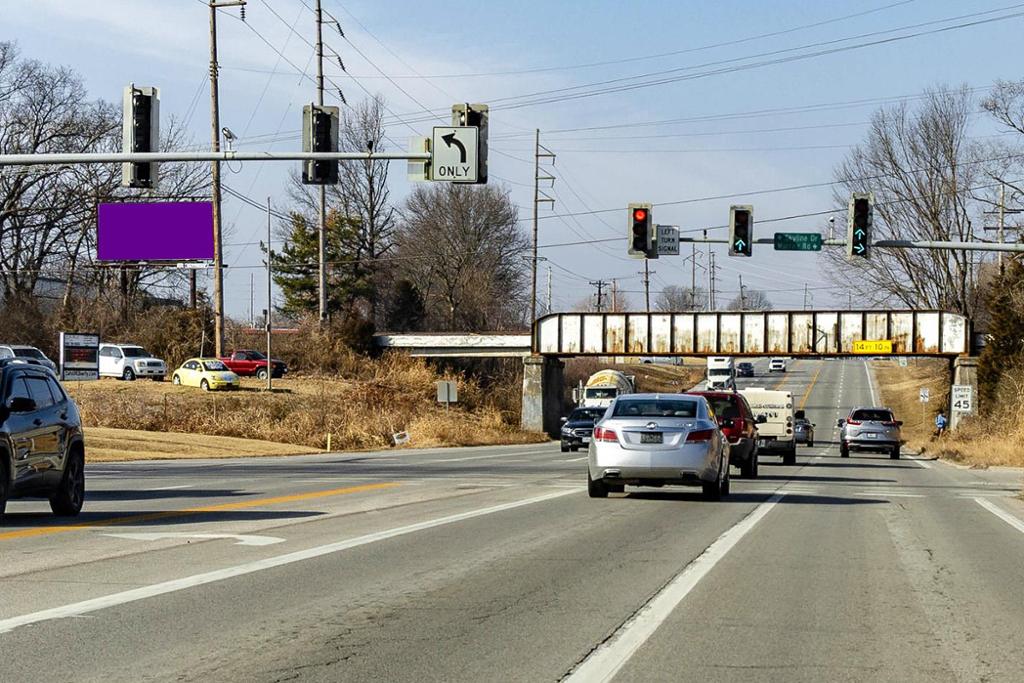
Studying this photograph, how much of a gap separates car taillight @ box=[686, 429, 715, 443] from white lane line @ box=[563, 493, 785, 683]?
4.47 m

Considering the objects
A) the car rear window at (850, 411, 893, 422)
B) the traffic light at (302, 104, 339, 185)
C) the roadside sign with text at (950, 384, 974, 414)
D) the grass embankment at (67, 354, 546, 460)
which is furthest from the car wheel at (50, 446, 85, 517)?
the roadside sign with text at (950, 384, 974, 414)

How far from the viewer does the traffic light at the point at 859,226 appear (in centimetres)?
3241

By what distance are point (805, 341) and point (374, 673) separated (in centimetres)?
6625

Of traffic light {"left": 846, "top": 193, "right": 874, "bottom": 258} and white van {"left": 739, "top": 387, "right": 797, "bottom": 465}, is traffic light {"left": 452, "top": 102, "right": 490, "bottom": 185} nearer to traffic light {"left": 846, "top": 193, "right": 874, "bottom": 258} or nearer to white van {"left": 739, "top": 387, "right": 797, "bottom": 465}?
traffic light {"left": 846, "top": 193, "right": 874, "bottom": 258}

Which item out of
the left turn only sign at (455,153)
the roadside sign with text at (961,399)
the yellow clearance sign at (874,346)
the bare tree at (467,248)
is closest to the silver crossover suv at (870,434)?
the roadside sign with text at (961,399)

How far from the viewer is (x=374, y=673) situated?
743 cm

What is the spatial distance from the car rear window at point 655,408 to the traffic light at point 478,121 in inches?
238

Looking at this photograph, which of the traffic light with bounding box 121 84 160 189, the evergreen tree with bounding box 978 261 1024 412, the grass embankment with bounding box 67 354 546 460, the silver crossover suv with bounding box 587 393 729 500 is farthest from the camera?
the evergreen tree with bounding box 978 261 1024 412

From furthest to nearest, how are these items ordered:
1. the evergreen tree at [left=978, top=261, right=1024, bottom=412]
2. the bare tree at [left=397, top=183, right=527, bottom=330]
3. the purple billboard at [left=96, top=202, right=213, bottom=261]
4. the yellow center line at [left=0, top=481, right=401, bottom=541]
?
the bare tree at [left=397, top=183, right=527, bottom=330] < the evergreen tree at [left=978, top=261, right=1024, bottom=412] < the purple billboard at [left=96, top=202, right=213, bottom=261] < the yellow center line at [left=0, top=481, right=401, bottom=541]

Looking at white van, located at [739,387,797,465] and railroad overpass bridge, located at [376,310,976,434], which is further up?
railroad overpass bridge, located at [376,310,976,434]

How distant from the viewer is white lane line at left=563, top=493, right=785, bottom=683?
25.1ft

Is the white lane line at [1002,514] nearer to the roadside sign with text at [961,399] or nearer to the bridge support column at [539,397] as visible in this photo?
the roadside sign with text at [961,399]

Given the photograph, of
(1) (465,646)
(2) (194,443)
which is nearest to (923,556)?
(1) (465,646)

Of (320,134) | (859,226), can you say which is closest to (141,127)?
(320,134)
